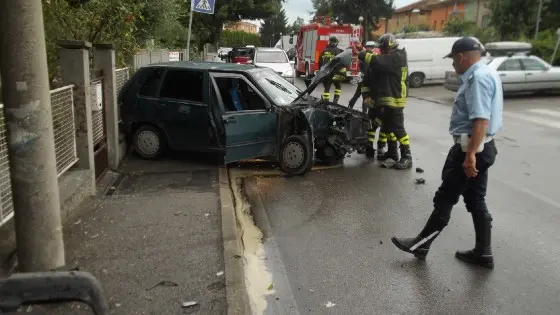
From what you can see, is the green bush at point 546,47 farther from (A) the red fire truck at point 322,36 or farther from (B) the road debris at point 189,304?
(B) the road debris at point 189,304

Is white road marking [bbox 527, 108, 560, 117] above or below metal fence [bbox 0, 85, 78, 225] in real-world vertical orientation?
below

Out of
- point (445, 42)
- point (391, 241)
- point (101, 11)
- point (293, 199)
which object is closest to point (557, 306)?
point (391, 241)

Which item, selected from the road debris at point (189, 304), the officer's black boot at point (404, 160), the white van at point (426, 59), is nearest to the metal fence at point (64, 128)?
the road debris at point (189, 304)

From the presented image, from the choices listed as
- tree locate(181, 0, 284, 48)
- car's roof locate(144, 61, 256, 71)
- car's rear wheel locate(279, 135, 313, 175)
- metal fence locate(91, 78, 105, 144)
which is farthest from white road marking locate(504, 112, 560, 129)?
tree locate(181, 0, 284, 48)

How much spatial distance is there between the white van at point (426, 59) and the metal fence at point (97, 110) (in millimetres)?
18076

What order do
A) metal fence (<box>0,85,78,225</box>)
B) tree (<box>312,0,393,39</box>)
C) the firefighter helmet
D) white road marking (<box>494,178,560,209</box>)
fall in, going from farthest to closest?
tree (<box>312,0,393,39</box>), the firefighter helmet, white road marking (<box>494,178,560,209</box>), metal fence (<box>0,85,78,225</box>)

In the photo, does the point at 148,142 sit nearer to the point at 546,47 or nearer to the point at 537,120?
the point at 537,120

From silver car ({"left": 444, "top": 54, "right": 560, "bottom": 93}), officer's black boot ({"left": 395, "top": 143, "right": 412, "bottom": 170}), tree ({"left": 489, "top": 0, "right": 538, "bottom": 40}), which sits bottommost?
officer's black boot ({"left": 395, "top": 143, "right": 412, "bottom": 170})

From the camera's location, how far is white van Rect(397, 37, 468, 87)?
23.0 m

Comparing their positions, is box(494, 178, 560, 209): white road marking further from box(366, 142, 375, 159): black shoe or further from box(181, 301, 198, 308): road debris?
box(181, 301, 198, 308): road debris

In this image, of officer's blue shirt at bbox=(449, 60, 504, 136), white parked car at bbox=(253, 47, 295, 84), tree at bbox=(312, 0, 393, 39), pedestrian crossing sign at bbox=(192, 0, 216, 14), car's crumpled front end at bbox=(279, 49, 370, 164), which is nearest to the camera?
officer's blue shirt at bbox=(449, 60, 504, 136)

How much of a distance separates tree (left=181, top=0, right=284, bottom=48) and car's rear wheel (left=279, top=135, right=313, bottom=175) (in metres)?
22.0

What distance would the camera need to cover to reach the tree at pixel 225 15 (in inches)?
1181

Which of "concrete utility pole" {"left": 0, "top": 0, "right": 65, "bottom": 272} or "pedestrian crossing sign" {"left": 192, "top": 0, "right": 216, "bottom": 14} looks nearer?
"concrete utility pole" {"left": 0, "top": 0, "right": 65, "bottom": 272}
